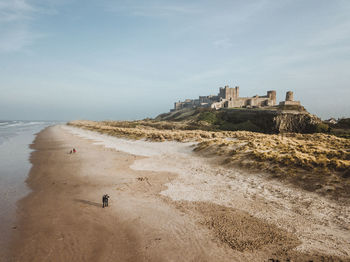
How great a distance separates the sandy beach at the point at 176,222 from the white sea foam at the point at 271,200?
0.03 meters

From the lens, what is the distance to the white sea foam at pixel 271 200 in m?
5.46

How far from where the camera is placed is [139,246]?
5227 mm

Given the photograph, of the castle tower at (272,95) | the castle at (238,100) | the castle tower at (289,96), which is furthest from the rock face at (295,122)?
the castle tower at (272,95)

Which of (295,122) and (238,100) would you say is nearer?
(295,122)

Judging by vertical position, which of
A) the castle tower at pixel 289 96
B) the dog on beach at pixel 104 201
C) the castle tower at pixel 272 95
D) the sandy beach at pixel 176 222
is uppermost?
the castle tower at pixel 272 95

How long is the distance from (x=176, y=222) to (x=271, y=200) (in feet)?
14.6

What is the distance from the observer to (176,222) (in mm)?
6438

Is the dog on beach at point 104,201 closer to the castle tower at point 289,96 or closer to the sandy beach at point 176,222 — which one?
the sandy beach at point 176,222

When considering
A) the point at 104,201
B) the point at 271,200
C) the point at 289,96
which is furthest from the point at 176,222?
the point at 289,96

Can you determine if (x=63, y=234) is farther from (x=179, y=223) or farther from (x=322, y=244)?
(x=322, y=244)

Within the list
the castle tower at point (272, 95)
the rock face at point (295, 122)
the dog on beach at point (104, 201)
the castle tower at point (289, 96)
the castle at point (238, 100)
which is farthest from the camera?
the castle tower at point (272, 95)

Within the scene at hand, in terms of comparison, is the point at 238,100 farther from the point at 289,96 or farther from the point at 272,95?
the point at 289,96

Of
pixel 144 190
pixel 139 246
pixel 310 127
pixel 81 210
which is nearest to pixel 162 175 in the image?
pixel 144 190

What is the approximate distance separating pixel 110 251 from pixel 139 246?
77 centimetres
